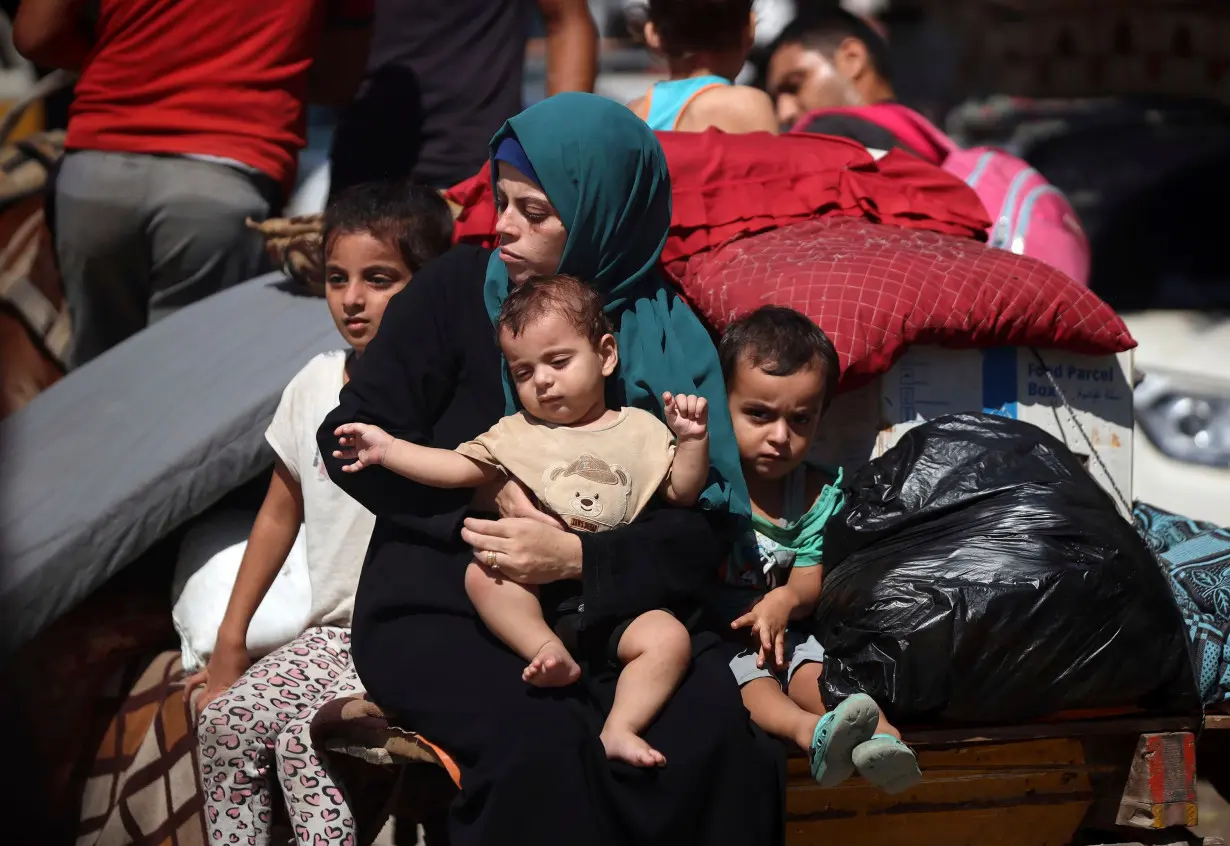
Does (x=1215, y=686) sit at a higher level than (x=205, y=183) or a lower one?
lower

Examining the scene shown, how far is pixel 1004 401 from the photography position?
127 inches

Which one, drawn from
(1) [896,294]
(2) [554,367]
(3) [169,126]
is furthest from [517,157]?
(3) [169,126]

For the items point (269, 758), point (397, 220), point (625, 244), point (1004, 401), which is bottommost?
point (269, 758)

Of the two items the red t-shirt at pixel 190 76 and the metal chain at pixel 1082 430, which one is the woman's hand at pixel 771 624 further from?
the red t-shirt at pixel 190 76

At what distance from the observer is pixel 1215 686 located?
9.41 feet

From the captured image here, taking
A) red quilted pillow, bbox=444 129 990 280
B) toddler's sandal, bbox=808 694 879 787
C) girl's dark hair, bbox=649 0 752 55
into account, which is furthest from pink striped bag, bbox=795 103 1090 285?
toddler's sandal, bbox=808 694 879 787

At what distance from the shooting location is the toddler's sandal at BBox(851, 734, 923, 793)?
7.63 ft

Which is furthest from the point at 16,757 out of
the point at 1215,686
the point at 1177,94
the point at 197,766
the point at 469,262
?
the point at 1177,94

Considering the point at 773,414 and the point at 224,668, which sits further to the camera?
the point at 224,668

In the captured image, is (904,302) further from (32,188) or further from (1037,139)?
(1037,139)

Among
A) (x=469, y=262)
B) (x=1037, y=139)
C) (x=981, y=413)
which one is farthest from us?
(x=1037, y=139)

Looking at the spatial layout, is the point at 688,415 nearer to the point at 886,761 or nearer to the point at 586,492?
the point at 586,492

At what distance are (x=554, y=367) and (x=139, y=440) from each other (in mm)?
1415

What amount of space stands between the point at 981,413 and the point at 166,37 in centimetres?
259
